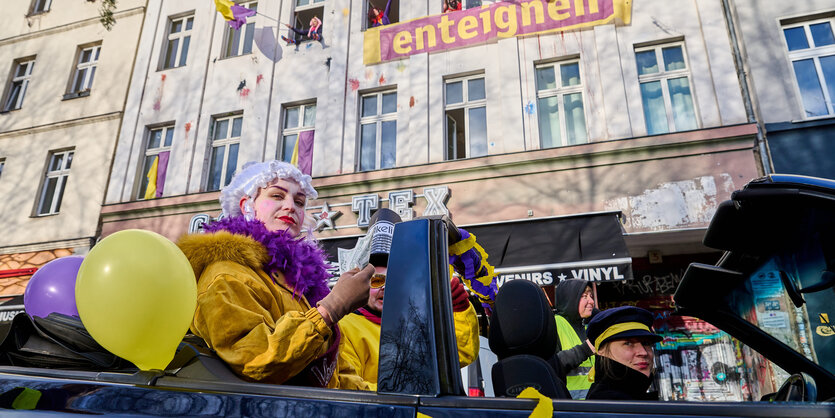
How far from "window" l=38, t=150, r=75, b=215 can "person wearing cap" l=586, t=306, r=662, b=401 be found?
508 inches

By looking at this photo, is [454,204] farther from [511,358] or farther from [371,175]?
[511,358]

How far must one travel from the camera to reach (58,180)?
38.7 feet

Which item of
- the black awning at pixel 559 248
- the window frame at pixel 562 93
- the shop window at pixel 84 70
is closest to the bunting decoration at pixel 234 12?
the shop window at pixel 84 70

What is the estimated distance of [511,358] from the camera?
5.23ft

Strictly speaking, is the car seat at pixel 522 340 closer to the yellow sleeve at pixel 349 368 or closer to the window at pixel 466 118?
the yellow sleeve at pixel 349 368

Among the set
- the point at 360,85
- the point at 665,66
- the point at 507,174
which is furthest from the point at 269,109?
the point at 665,66

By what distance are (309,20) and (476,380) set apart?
393 inches

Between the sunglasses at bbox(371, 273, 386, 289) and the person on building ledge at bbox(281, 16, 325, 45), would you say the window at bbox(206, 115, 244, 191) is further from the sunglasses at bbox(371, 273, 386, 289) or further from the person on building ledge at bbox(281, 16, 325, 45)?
the sunglasses at bbox(371, 273, 386, 289)

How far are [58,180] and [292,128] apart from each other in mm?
6025

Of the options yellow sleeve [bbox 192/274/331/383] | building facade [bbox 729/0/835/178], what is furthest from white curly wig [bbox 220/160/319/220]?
building facade [bbox 729/0/835/178]

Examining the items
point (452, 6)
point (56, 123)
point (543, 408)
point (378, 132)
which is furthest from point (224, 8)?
point (543, 408)

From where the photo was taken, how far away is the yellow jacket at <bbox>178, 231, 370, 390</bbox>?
1.39 meters

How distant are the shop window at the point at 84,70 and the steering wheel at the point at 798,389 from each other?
1449 centimetres

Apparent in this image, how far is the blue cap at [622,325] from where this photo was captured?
2285 millimetres
